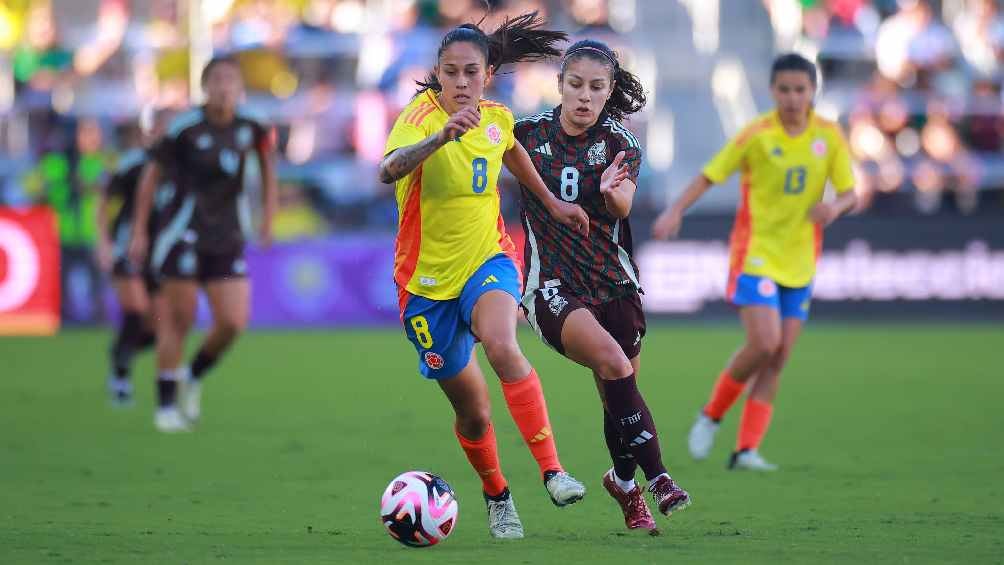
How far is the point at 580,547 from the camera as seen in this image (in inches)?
252


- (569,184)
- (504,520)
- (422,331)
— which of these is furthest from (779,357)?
(422,331)

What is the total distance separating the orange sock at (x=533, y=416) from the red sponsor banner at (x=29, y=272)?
13.9 meters

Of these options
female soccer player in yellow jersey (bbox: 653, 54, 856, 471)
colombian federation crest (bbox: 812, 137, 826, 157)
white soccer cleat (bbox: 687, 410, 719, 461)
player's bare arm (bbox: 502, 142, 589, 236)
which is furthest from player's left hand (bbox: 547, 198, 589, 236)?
colombian federation crest (bbox: 812, 137, 826, 157)

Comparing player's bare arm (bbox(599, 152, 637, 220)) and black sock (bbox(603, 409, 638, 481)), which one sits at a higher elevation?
player's bare arm (bbox(599, 152, 637, 220))

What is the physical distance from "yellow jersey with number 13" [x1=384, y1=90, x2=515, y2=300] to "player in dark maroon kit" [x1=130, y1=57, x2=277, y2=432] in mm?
4608

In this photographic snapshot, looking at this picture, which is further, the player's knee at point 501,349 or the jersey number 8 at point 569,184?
the jersey number 8 at point 569,184

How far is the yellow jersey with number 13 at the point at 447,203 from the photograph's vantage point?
22.3ft

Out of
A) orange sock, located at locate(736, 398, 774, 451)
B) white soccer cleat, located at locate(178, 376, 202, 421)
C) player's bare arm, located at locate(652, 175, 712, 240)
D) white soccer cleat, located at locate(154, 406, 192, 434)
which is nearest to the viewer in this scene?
player's bare arm, located at locate(652, 175, 712, 240)

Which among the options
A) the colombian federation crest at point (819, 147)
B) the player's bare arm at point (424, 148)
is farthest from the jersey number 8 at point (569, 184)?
the colombian federation crest at point (819, 147)

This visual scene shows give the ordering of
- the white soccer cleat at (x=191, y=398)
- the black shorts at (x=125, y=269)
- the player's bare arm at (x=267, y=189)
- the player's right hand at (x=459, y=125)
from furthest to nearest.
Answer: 1. the black shorts at (x=125, y=269)
2. the white soccer cleat at (x=191, y=398)
3. the player's bare arm at (x=267, y=189)
4. the player's right hand at (x=459, y=125)

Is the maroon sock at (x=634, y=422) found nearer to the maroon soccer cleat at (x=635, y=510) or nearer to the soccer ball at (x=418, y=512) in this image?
the maroon soccer cleat at (x=635, y=510)

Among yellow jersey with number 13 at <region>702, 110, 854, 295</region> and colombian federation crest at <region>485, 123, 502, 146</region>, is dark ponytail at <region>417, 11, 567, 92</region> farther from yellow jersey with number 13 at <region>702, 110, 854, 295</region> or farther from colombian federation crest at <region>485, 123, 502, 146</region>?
yellow jersey with number 13 at <region>702, 110, 854, 295</region>

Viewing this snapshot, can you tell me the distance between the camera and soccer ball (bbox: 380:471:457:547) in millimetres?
6379

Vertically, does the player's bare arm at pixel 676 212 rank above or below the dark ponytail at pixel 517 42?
below
